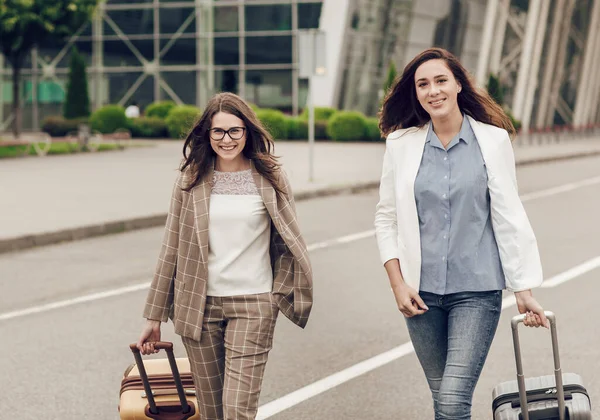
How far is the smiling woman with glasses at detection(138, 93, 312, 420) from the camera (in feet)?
14.3

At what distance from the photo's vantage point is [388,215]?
4355 mm

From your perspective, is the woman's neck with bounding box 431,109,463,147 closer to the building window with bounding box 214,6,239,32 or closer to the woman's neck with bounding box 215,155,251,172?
the woman's neck with bounding box 215,155,251,172

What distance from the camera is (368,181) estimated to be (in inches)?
826

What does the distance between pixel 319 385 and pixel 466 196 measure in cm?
265

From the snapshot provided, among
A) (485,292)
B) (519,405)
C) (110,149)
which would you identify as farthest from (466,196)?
(110,149)

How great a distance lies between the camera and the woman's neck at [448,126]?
14.0ft

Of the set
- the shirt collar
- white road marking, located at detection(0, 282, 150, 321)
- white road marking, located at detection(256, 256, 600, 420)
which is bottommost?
white road marking, located at detection(0, 282, 150, 321)

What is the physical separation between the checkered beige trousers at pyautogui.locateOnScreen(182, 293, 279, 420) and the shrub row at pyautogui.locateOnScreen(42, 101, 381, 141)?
32.2 metres

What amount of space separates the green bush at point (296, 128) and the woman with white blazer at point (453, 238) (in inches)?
1355

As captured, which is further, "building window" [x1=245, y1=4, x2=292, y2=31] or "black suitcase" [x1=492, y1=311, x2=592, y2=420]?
"building window" [x1=245, y1=4, x2=292, y2=31]

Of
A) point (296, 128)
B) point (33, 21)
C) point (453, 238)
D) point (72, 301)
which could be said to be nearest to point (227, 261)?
point (453, 238)

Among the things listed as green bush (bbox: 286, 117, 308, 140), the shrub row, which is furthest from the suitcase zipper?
green bush (bbox: 286, 117, 308, 140)

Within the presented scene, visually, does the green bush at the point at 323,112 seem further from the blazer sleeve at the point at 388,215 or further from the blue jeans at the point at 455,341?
the blue jeans at the point at 455,341

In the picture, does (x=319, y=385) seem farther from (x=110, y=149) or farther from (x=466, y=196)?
(x=110, y=149)
